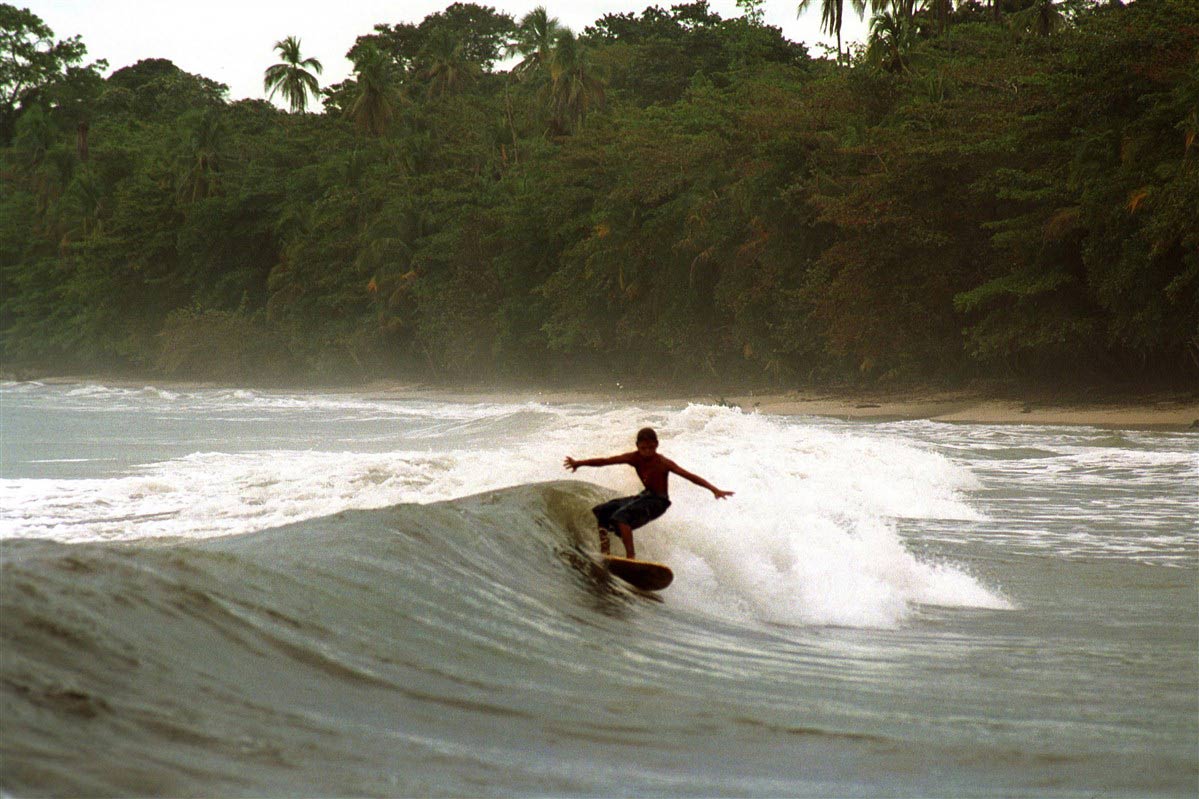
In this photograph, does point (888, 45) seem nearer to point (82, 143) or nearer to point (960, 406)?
point (960, 406)

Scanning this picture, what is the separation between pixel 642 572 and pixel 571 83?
42370 millimetres

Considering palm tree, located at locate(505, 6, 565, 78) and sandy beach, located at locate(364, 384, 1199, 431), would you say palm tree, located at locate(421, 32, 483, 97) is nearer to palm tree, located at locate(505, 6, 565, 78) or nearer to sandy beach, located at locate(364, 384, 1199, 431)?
palm tree, located at locate(505, 6, 565, 78)

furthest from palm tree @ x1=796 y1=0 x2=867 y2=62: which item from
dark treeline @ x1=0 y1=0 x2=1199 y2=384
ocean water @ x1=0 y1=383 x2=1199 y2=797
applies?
ocean water @ x1=0 y1=383 x2=1199 y2=797

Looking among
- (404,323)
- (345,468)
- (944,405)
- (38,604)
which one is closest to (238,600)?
(38,604)

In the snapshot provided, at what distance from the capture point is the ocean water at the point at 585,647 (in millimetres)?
3727

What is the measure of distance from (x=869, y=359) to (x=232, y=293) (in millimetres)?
34846

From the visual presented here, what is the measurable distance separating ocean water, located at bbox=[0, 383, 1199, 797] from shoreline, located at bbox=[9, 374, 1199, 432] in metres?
12.1

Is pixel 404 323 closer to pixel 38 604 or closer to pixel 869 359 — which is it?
pixel 869 359

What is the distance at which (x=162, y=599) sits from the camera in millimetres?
4750

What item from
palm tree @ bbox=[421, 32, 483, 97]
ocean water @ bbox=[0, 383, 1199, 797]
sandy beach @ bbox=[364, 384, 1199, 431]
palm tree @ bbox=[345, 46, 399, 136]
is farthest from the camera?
palm tree @ bbox=[421, 32, 483, 97]

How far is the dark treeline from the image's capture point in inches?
947

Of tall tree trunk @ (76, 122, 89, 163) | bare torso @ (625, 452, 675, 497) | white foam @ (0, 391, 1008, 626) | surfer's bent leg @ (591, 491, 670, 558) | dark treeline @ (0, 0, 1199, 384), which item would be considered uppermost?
tall tree trunk @ (76, 122, 89, 163)

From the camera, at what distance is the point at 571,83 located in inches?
1869

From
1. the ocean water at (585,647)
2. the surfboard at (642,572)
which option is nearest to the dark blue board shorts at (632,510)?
the surfboard at (642,572)
